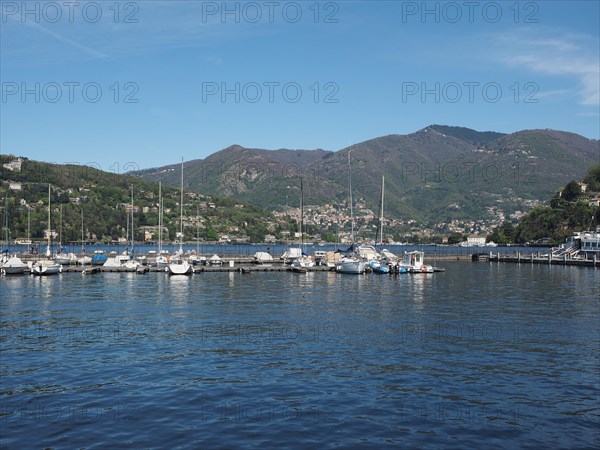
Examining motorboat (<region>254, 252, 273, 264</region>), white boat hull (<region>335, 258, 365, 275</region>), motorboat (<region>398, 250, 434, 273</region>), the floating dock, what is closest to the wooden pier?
the floating dock

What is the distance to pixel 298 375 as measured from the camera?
89.8 feet

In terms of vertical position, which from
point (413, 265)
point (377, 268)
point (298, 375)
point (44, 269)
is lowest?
point (298, 375)

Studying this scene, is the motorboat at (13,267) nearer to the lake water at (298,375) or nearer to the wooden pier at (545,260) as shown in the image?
the lake water at (298,375)

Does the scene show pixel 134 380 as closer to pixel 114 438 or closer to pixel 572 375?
pixel 114 438

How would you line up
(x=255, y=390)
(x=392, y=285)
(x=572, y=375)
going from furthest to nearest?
(x=392, y=285) < (x=572, y=375) < (x=255, y=390)

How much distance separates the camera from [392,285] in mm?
80125

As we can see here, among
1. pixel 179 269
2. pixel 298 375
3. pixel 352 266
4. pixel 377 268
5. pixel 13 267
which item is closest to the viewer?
pixel 298 375

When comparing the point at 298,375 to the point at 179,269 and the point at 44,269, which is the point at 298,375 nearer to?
the point at 179,269

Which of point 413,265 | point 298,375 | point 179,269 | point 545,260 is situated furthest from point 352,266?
point 298,375

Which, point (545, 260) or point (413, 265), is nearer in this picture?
point (413, 265)

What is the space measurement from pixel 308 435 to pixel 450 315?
1248 inches

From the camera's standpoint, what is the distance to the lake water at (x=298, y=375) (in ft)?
65.8

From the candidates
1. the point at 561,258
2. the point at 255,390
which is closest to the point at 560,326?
the point at 255,390

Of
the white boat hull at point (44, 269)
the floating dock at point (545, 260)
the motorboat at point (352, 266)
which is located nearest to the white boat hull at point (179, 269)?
the white boat hull at point (44, 269)
